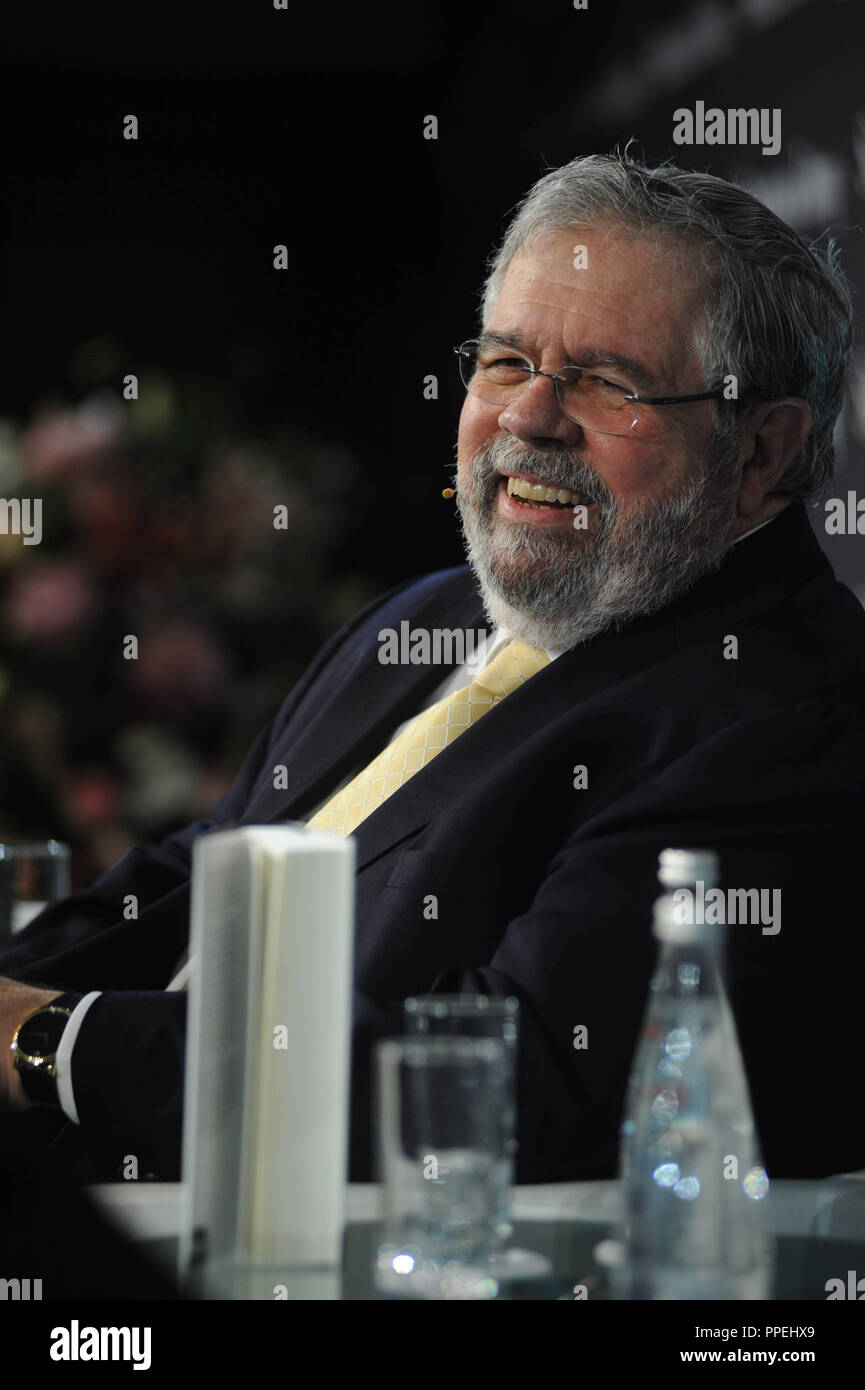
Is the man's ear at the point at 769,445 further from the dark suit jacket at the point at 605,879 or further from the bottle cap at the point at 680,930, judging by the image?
the bottle cap at the point at 680,930

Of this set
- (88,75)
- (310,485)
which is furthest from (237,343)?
(310,485)

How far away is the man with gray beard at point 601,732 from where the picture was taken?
1.55 m

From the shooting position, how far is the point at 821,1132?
1574 millimetres

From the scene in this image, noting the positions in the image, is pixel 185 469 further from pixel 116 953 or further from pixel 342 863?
pixel 342 863

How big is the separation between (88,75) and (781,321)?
8.79 ft

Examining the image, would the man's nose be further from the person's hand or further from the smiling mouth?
the person's hand

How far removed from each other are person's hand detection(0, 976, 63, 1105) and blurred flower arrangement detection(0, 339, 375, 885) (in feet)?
2.91

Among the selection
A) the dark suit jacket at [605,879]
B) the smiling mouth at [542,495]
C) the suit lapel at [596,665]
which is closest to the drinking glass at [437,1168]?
the dark suit jacket at [605,879]

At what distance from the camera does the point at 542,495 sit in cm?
200

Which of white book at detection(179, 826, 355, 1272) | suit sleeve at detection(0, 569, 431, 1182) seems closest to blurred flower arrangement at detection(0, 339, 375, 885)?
suit sleeve at detection(0, 569, 431, 1182)

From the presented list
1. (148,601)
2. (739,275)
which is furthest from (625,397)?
(148,601)

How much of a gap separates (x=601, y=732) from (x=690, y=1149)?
32.7 inches

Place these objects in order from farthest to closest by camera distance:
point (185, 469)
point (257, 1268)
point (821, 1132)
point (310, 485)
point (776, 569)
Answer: point (310, 485) < point (185, 469) < point (776, 569) < point (821, 1132) < point (257, 1268)

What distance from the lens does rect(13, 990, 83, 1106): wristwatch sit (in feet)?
5.17
